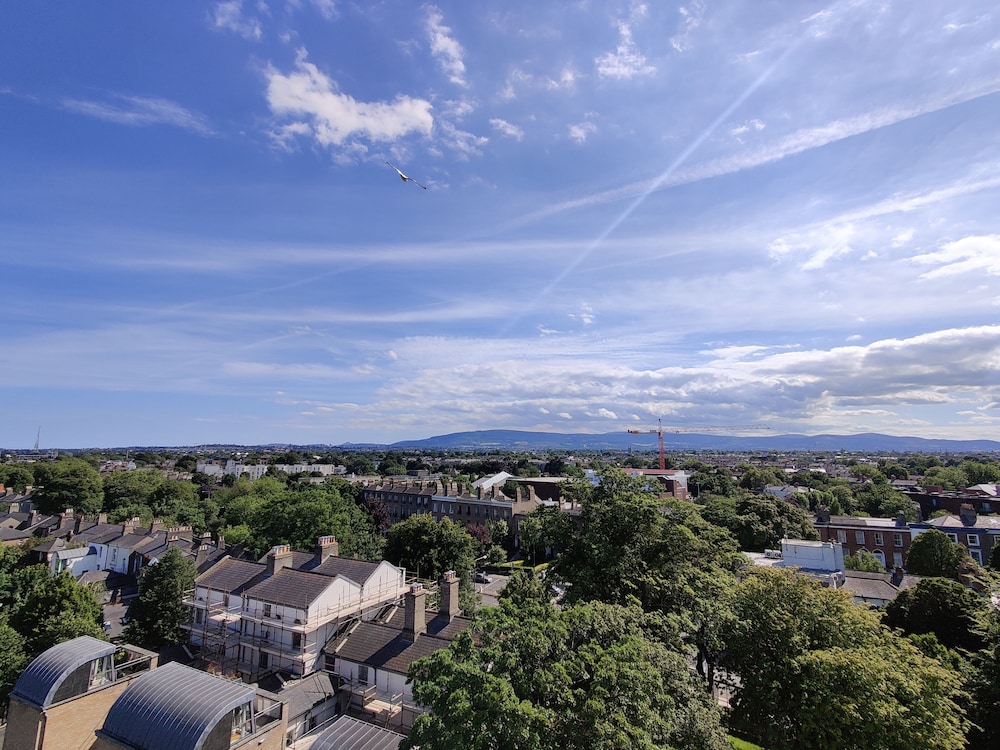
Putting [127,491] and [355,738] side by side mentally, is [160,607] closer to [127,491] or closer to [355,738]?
[355,738]

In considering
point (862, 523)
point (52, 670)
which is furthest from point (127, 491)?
point (862, 523)

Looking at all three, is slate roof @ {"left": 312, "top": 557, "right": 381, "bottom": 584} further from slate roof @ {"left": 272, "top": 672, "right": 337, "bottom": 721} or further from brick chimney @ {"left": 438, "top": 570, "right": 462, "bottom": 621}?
brick chimney @ {"left": 438, "top": 570, "right": 462, "bottom": 621}

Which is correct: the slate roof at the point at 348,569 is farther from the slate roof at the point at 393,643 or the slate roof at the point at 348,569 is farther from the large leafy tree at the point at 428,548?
the large leafy tree at the point at 428,548

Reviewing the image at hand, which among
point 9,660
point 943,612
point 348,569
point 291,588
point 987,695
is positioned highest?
point 348,569

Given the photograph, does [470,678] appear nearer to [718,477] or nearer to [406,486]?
[406,486]

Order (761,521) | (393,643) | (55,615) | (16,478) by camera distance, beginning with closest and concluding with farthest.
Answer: (393,643)
(55,615)
(761,521)
(16,478)

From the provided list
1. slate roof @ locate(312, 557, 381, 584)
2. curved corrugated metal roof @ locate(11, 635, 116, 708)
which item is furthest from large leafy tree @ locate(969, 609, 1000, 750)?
curved corrugated metal roof @ locate(11, 635, 116, 708)

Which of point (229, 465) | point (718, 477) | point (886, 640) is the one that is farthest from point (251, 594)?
point (229, 465)
